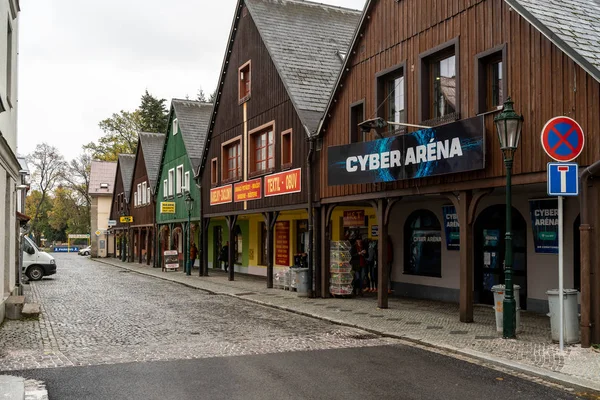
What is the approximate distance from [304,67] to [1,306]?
1251cm

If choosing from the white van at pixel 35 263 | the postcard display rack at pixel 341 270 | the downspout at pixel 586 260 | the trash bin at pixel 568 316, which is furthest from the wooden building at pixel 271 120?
the downspout at pixel 586 260

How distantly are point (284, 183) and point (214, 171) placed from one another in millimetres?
8362

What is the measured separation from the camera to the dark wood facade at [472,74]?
1030 cm

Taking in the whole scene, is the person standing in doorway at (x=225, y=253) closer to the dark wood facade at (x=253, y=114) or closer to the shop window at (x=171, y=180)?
the dark wood facade at (x=253, y=114)

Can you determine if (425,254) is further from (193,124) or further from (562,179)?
(193,124)

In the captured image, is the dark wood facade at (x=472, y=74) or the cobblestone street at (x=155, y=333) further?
the dark wood facade at (x=472, y=74)

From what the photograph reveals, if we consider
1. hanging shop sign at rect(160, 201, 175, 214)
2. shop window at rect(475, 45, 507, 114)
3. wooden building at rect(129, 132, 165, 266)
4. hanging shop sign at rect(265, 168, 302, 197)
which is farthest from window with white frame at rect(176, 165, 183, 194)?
shop window at rect(475, 45, 507, 114)

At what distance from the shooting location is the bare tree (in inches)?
2963

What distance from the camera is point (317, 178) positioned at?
18.1 meters

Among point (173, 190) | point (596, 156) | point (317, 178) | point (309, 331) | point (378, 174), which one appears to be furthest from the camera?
point (173, 190)

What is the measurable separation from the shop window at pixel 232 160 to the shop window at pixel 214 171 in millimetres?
711

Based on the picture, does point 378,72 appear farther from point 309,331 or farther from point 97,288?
point 97,288

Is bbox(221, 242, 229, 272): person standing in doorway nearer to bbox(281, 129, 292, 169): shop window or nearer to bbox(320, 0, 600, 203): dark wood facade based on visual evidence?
bbox(281, 129, 292, 169): shop window

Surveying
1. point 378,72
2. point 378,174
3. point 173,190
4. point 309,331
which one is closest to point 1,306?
point 309,331
